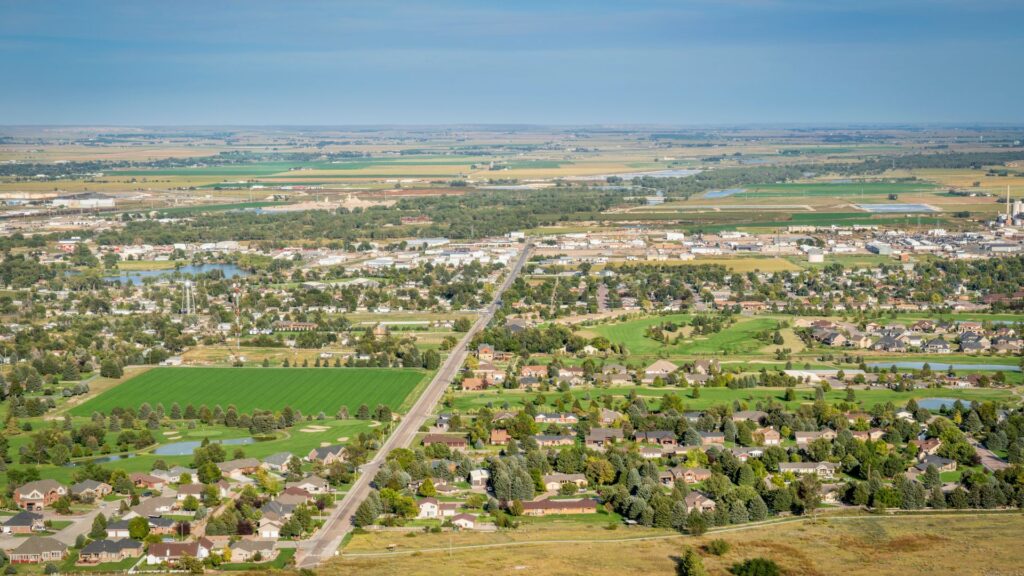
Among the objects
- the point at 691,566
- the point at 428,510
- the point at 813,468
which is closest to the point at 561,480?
the point at 428,510

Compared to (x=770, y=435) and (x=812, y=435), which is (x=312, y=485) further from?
(x=812, y=435)

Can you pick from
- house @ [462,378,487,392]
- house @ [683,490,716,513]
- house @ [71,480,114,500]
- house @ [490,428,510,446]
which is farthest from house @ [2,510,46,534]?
house @ [462,378,487,392]

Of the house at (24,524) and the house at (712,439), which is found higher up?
the house at (712,439)

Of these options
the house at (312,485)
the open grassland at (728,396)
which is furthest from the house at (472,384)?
the house at (312,485)

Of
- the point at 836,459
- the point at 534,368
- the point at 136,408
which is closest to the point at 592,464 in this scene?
the point at 836,459

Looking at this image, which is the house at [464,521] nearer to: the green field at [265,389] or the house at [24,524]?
the house at [24,524]
